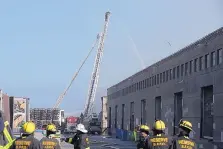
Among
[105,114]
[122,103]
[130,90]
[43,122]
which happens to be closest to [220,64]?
[43,122]

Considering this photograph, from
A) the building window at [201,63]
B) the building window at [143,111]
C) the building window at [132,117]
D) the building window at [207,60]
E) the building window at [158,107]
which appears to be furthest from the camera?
the building window at [132,117]

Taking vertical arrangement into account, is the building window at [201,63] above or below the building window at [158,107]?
above

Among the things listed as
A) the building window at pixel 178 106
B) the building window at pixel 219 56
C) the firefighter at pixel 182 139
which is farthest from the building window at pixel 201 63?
the firefighter at pixel 182 139

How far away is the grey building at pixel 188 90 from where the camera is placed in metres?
36.1

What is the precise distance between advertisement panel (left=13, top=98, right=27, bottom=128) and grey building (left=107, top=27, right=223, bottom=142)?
14.7 m

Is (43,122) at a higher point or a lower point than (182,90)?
lower

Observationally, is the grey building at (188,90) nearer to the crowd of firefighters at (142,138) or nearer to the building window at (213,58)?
the building window at (213,58)

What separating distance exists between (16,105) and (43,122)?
987 inches

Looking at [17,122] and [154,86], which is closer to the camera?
[17,122]

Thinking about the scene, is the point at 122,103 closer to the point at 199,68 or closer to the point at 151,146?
the point at 199,68

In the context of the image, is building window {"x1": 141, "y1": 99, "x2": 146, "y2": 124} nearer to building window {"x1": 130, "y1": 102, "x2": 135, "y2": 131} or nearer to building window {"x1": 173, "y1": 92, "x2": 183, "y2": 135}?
building window {"x1": 130, "y1": 102, "x2": 135, "y2": 131}

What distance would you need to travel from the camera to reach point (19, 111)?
2505 cm

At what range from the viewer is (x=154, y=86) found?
61.1 metres

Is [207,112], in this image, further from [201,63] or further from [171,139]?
[171,139]
